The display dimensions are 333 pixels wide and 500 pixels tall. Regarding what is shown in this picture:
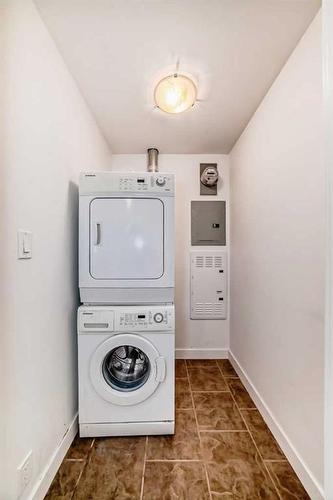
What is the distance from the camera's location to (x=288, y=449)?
1490mm

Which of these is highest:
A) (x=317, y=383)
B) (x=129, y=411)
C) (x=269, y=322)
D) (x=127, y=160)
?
(x=127, y=160)

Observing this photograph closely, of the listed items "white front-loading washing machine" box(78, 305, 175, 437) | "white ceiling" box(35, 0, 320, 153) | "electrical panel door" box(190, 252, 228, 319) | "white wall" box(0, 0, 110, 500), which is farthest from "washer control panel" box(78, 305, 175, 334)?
"white ceiling" box(35, 0, 320, 153)

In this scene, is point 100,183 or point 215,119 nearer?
point 100,183

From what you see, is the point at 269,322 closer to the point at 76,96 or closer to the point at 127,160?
the point at 76,96

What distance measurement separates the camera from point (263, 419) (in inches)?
73.6

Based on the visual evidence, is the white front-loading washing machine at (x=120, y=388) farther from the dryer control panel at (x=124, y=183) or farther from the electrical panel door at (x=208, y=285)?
the electrical panel door at (x=208, y=285)

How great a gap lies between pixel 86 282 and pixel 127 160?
185 cm

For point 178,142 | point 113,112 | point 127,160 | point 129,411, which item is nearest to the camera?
point 129,411

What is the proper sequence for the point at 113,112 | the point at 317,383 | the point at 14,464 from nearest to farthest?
the point at 14,464 → the point at 317,383 → the point at 113,112

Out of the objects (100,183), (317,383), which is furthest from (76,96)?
(317,383)

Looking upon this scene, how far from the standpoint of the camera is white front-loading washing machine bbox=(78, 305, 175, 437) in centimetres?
168

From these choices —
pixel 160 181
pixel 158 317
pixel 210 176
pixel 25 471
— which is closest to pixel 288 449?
pixel 158 317

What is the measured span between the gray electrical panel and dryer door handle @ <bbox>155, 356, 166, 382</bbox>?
62.8 inches

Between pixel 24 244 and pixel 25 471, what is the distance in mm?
1007
